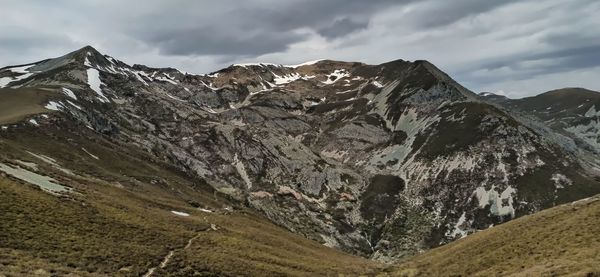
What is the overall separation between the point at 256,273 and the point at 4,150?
49765 millimetres

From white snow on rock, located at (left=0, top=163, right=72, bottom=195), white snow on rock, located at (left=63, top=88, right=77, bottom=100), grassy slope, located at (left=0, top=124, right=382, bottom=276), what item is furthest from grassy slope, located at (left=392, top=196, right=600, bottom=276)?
white snow on rock, located at (left=63, top=88, right=77, bottom=100)

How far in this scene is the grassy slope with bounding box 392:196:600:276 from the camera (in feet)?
121

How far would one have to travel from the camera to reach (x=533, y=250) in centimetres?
4584

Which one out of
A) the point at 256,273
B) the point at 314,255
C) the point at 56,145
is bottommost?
the point at 314,255

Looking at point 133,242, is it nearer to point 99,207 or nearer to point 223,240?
point 99,207

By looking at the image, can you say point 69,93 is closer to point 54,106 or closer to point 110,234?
point 54,106

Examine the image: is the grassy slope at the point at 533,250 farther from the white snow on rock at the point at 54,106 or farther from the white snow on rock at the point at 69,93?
the white snow on rock at the point at 69,93

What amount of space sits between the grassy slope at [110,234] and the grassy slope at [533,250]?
13.3m

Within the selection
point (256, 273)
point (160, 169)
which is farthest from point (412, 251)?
point (256, 273)

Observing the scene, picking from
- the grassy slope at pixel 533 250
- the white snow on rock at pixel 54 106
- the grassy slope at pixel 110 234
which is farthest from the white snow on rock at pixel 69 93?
the grassy slope at pixel 533 250

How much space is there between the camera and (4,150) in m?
72.9

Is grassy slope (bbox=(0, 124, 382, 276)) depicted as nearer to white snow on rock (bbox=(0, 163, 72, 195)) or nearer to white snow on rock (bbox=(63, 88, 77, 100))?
white snow on rock (bbox=(0, 163, 72, 195))

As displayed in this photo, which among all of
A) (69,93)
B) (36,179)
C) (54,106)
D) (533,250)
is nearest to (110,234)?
(36,179)

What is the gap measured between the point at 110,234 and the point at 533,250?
45661 millimetres
